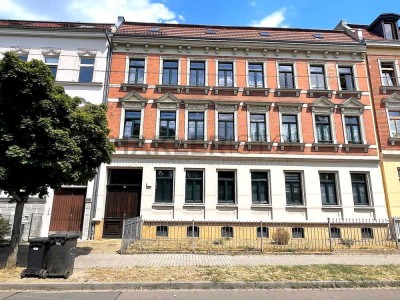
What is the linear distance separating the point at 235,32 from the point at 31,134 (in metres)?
16.1

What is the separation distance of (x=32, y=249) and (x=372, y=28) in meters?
24.3

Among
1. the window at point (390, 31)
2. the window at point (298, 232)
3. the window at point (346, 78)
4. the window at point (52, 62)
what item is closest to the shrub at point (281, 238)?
the window at point (298, 232)

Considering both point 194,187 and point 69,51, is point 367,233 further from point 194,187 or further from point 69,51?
point 69,51

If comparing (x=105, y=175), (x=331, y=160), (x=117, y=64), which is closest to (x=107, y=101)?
(x=117, y=64)

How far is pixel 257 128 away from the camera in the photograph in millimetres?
16938

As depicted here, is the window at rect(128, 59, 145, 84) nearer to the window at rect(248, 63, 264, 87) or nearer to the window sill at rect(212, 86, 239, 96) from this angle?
the window sill at rect(212, 86, 239, 96)

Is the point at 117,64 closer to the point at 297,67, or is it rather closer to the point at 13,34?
the point at 13,34

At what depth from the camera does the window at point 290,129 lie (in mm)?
16772

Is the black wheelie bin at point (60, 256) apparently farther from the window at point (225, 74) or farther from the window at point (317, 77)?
the window at point (317, 77)

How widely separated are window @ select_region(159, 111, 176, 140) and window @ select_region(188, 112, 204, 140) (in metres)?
0.95

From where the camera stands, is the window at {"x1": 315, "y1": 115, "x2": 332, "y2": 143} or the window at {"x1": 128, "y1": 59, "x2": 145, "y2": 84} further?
the window at {"x1": 128, "y1": 59, "x2": 145, "y2": 84}

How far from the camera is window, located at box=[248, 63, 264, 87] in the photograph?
17750mm

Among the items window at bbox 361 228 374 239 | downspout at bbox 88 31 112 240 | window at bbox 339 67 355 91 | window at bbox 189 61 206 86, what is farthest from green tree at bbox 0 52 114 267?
window at bbox 339 67 355 91

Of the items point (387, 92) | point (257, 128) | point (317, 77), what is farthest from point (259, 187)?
point (387, 92)
